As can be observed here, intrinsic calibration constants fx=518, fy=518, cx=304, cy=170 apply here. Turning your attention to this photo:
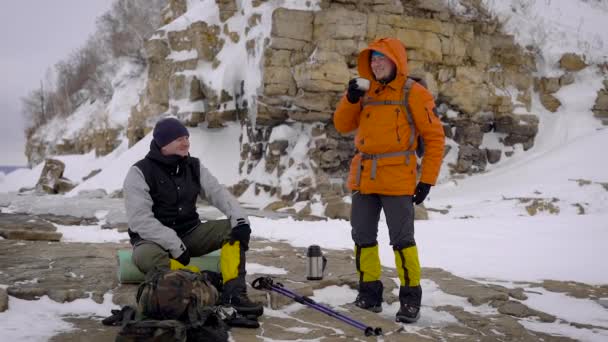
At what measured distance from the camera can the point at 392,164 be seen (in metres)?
3.72

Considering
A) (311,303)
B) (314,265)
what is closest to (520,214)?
(314,265)

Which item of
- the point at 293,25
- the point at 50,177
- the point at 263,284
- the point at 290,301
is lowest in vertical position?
the point at 50,177

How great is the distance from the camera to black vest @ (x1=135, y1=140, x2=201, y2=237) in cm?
377

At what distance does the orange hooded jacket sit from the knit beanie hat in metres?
1.35

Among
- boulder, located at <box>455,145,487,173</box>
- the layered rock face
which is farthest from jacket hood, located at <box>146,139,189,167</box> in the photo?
boulder, located at <box>455,145,487,173</box>

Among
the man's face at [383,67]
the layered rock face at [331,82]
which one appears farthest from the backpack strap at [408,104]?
the layered rock face at [331,82]

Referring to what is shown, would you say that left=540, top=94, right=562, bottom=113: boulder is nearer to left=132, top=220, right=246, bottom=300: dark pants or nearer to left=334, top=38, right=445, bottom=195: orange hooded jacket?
left=334, top=38, right=445, bottom=195: orange hooded jacket

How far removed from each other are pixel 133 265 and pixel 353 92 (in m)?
2.14

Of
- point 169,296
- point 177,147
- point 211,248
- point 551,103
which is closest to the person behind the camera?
point 169,296

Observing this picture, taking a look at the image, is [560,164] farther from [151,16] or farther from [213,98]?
[151,16]

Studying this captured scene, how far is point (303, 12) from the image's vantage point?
15.6 m

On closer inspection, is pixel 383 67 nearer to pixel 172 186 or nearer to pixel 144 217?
pixel 172 186

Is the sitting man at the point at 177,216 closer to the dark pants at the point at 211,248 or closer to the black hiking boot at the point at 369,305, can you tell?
the dark pants at the point at 211,248

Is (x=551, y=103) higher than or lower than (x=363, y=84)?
higher
